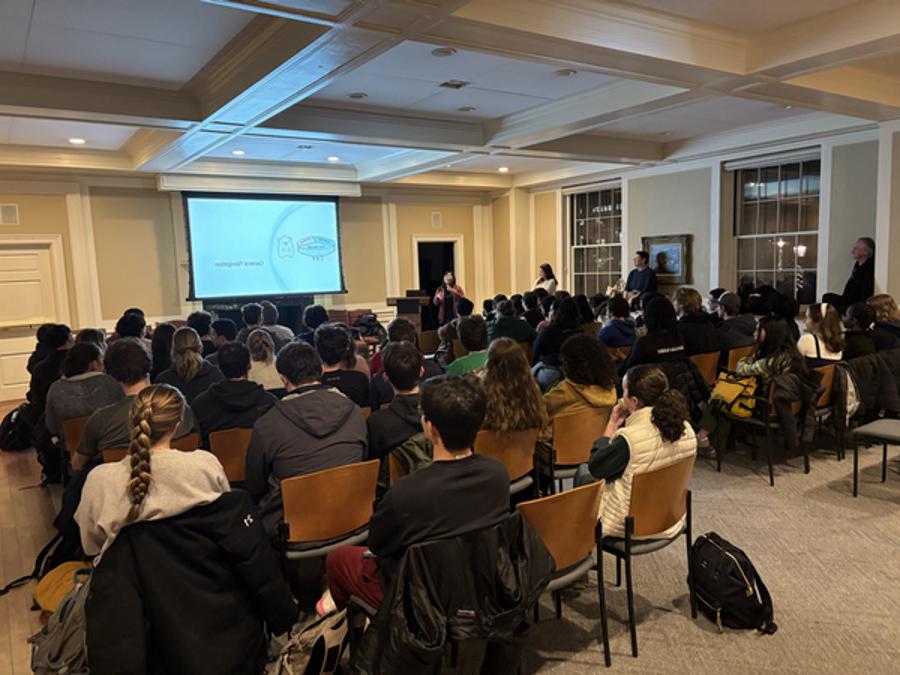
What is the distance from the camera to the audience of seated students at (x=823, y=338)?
4406 millimetres

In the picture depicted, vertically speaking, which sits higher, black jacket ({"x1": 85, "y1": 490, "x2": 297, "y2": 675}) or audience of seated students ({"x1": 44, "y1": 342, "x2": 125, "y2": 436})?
audience of seated students ({"x1": 44, "y1": 342, "x2": 125, "y2": 436})

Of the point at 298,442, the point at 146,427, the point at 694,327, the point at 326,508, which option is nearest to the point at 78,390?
the point at 298,442

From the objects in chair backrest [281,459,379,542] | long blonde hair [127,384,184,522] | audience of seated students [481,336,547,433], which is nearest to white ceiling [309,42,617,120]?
audience of seated students [481,336,547,433]

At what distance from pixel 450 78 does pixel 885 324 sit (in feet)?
13.1

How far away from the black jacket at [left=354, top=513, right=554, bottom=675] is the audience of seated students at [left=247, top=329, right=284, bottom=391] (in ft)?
8.94

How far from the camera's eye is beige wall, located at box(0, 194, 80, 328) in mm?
8086

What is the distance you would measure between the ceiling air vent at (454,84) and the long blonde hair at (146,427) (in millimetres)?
4392

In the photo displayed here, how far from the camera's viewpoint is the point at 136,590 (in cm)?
177

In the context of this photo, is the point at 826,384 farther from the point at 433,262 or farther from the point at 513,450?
the point at 433,262

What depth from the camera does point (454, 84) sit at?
559 cm

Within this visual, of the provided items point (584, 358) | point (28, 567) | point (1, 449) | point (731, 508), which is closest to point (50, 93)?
point (1, 449)

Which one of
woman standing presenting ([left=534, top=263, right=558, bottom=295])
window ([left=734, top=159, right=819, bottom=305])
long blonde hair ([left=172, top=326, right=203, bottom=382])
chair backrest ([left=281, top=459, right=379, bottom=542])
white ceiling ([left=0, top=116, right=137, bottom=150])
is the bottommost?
chair backrest ([left=281, top=459, right=379, bottom=542])

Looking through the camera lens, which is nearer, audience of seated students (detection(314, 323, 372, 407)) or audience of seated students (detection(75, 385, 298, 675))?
audience of seated students (detection(75, 385, 298, 675))

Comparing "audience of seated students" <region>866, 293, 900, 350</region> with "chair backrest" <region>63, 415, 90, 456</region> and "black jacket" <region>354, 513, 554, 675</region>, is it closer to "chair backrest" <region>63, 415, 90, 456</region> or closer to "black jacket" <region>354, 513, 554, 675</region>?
Result: "black jacket" <region>354, 513, 554, 675</region>
